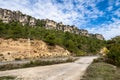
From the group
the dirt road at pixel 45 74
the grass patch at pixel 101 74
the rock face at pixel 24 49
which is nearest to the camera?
the grass patch at pixel 101 74

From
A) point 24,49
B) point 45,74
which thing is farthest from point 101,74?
point 24,49

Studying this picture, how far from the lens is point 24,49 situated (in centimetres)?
4628

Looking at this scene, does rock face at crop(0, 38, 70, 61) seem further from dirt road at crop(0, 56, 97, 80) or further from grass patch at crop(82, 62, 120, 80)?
grass patch at crop(82, 62, 120, 80)

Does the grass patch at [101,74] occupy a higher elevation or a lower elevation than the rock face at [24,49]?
lower

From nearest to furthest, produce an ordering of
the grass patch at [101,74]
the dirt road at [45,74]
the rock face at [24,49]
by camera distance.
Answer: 1. the grass patch at [101,74]
2. the dirt road at [45,74]
3. the rock face at [24,49]

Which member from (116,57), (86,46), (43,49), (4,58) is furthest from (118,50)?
(86,46)

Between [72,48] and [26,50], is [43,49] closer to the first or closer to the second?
[26,50]

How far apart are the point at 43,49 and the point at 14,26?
12.6 meters

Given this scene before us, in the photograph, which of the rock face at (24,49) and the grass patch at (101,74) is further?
the rock face at (24,49)

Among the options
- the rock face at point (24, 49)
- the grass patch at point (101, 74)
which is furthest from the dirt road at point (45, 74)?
the rock face at point (24, 49)

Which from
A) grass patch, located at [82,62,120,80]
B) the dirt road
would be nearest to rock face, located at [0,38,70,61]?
the dirt road

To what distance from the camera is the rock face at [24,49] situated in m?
41.2

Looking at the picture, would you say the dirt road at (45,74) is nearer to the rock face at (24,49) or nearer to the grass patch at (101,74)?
the grass patch at (101,74)

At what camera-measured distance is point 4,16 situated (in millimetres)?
117625
